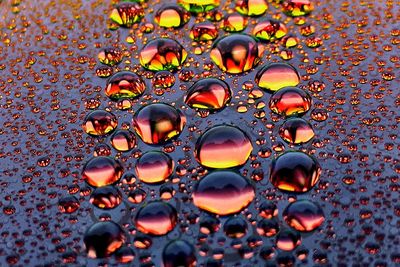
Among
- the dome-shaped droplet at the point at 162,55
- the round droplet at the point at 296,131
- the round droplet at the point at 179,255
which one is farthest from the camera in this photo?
the dome-shaped droplet at the point at 162,55

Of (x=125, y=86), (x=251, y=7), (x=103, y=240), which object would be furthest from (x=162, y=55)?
(x=103, y=240)

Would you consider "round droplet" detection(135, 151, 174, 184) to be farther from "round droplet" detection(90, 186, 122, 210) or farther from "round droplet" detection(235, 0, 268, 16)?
"round droplet" detection(235, 0, 268, 16)

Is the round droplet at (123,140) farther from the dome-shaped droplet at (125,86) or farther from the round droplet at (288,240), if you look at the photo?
the round droplet at (288,240)

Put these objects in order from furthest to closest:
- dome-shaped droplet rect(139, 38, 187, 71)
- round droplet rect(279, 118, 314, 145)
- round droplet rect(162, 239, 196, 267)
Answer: dome-shaped droplet rect(139, 38, 187, 71) → round droplet rect(279, 118, 314, 145) → round droplet rect(162, 239, 196, 267)

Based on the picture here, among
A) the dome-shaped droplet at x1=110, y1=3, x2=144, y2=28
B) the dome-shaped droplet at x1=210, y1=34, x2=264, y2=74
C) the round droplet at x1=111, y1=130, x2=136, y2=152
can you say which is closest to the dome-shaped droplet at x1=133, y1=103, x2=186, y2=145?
the round droplet at x1=111, y1=130, x2=136, y2=152

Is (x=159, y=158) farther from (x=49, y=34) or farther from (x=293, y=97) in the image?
(x=49, y=34)

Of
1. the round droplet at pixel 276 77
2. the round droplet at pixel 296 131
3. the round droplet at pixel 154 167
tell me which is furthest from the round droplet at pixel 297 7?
the round droplet at pixel 154 167
